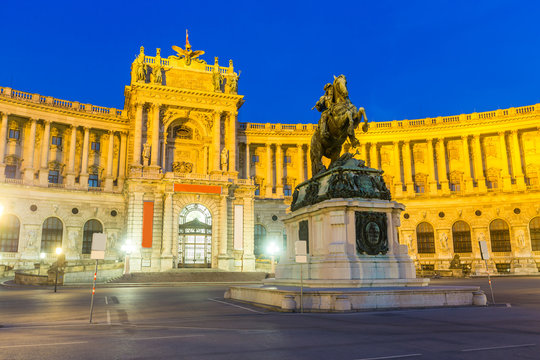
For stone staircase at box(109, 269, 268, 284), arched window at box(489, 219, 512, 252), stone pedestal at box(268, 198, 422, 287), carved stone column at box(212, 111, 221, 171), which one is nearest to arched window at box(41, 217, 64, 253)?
stone staircase at box(109, 269, 268, 284)

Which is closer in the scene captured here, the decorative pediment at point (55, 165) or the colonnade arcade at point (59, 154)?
the colonnade arcade at point (59, 154)

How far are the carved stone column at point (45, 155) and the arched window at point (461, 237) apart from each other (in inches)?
1862

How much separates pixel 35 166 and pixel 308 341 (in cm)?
5049

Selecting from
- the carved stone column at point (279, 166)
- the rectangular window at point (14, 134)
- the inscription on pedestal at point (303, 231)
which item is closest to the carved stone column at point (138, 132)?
the rectangular window at point (14, 134)

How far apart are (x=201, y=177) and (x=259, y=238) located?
12689mm

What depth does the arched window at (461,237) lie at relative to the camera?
172ft

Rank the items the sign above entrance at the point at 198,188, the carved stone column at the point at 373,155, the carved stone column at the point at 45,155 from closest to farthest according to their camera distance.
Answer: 1. the sign above entrance at the point at 198,188
2. the carved stone column at the point at 45,155
3. the carved stone column at the point at 373,155

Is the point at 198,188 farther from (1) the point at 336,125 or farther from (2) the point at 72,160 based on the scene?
(1) the point at 336,125

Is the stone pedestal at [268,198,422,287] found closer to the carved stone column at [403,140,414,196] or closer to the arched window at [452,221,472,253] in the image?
the arched window at [452,221,472,253]

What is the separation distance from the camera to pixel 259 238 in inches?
2216

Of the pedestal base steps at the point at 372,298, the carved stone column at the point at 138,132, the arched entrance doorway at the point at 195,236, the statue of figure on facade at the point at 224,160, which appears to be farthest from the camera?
the statue of figure on facade at the point at 224,160

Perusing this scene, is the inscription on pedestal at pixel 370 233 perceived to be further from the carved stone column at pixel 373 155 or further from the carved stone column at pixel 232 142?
the carved stone column at pixel 373 155

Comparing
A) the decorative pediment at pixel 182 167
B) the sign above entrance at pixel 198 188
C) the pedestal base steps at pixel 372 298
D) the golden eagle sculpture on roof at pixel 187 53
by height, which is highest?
the golden eagle sculpture on roof at pixel 187 53

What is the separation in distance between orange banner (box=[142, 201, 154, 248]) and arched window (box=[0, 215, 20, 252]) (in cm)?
1348
